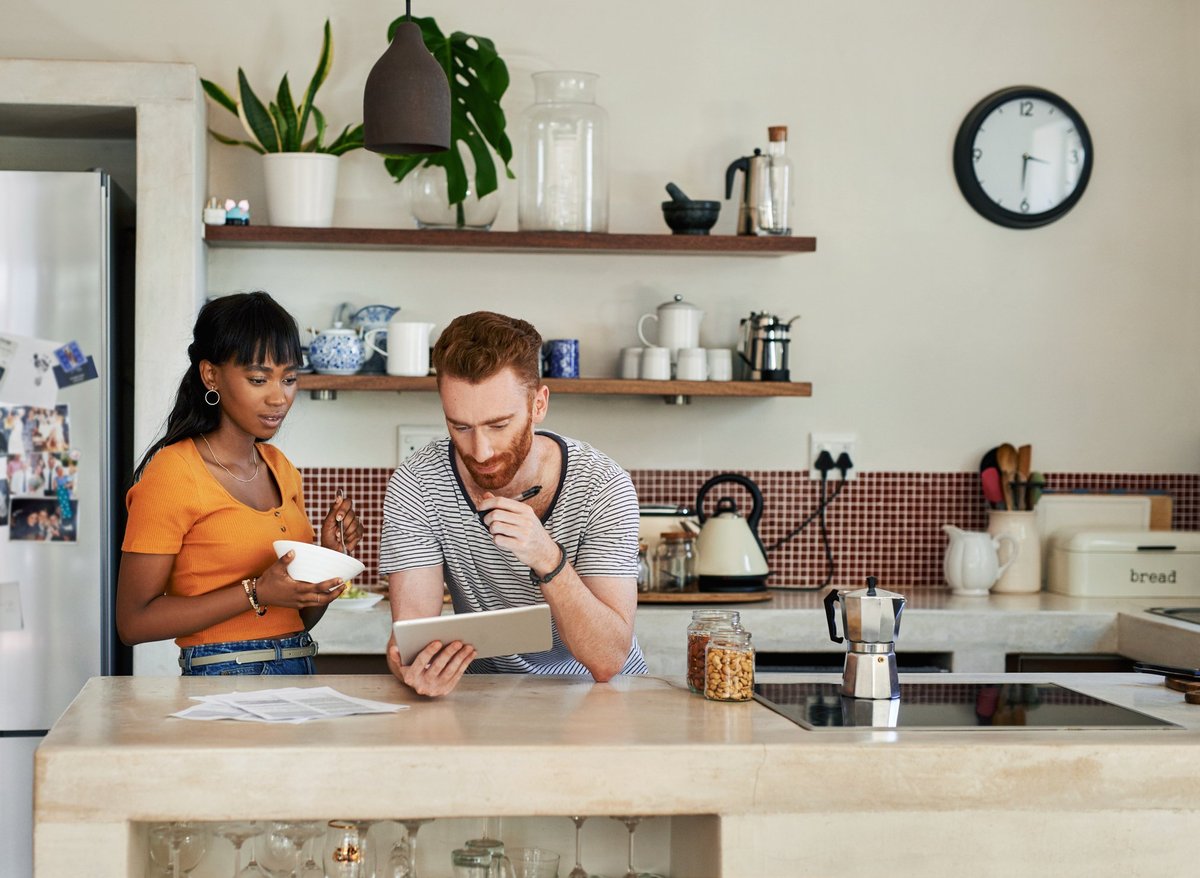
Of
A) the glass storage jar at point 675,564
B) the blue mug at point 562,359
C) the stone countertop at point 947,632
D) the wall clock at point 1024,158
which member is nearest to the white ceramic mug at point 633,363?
the blue mug at point 562,359

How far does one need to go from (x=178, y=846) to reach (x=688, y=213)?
Result: 232 cm

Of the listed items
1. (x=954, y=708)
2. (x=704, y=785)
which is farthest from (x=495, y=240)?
(x=704, y=785)

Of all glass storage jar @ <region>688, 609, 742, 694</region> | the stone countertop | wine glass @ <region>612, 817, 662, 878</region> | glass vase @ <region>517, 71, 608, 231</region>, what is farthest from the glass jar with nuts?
glass vase @ <region>517, 71, 608, 231</region>

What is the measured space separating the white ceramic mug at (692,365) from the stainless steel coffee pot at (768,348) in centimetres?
16

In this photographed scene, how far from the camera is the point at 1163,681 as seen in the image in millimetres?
2250

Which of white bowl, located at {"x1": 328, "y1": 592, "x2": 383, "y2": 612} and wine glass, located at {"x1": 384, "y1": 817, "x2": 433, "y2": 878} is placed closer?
wine glass, located at {"x1": 384, "y1": 817, "x2": 433, "y2": 878}

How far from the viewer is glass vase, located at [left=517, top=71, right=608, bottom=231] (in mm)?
3547

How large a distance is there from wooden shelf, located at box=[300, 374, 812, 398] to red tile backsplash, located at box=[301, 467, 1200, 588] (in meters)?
0.35

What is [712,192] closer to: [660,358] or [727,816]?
[660,358]

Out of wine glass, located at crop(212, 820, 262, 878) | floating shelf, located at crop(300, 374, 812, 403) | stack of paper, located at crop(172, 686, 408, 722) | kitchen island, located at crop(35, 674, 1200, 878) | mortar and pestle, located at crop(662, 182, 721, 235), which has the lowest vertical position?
wine glass, located at crop(212, 820, 262, 878)

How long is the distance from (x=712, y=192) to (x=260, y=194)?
1.30 metres

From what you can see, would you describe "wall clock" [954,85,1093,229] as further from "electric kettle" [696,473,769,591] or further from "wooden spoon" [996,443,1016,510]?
"electric kettle" [696,473,769,591]

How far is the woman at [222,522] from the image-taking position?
2145 mm

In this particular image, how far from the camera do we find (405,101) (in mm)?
2189
